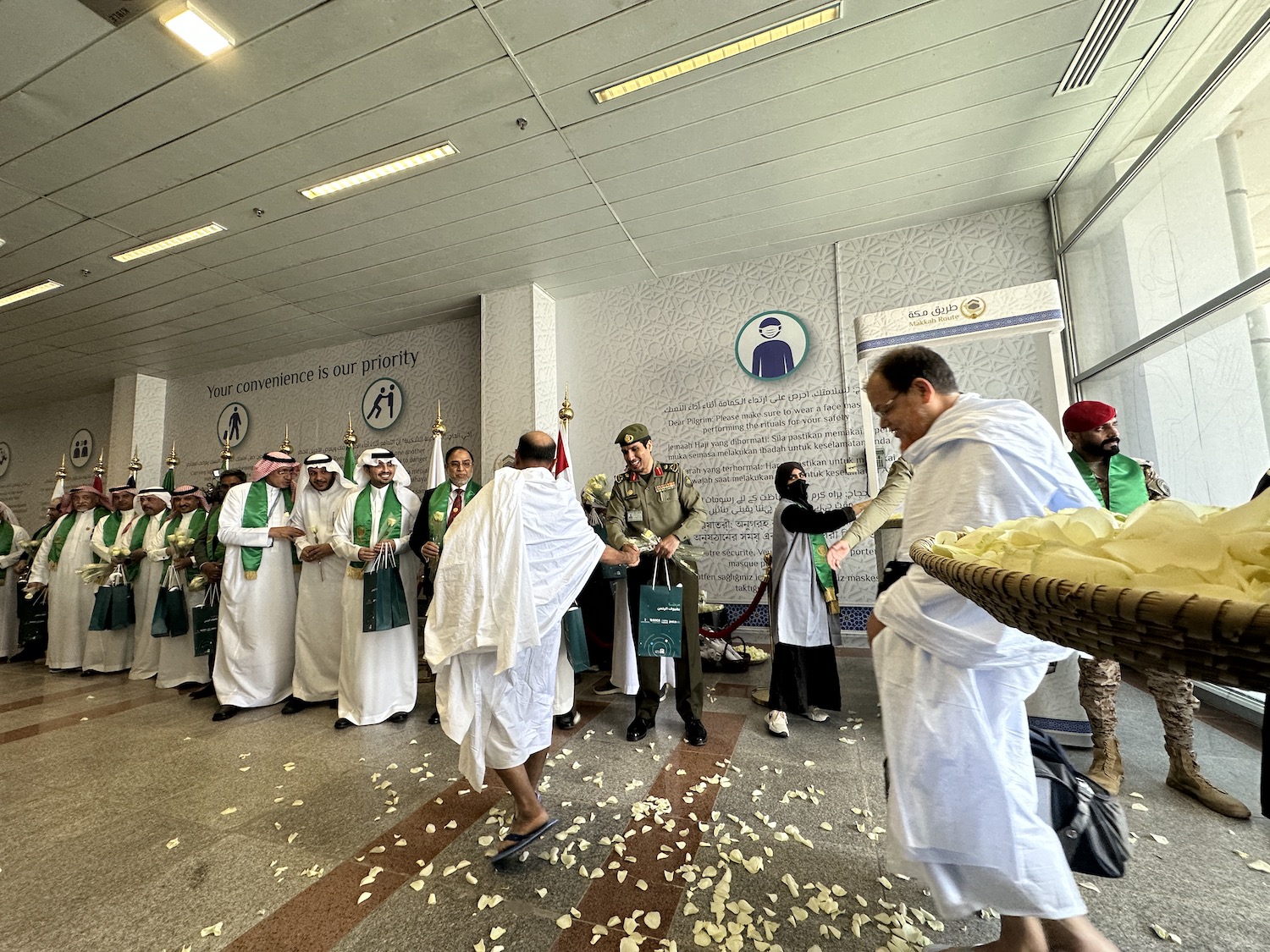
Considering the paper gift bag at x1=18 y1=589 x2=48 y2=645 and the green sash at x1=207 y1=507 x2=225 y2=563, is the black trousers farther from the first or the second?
the paper gift bag at x1=18 y1=589 x2=48 y2=645

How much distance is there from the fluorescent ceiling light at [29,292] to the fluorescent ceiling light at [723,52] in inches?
232

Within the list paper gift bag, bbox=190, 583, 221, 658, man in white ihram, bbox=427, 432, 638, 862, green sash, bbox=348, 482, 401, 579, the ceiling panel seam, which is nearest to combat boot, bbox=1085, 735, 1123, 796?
man in white ihram, bbox=427, 432, 638, 862

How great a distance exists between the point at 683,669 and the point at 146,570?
5320 mm

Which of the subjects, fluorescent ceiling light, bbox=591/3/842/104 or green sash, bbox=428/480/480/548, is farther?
green sash, bbox=428/480/480/548

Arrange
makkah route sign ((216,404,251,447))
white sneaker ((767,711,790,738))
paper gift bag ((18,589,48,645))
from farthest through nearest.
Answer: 1. makkah route sign ((216,404,251,447))
2. paper gift bag ((18,589,48,645))
3. white sneaker ((767,711,790,738))

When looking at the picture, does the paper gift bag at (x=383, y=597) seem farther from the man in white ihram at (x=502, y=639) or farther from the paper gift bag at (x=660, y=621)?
the paper gift bag at (x=660, y=621)

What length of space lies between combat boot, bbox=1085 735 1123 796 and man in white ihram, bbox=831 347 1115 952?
45.7 inches

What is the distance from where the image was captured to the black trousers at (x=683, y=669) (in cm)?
279

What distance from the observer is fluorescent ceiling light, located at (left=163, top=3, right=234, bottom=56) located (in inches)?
97.4

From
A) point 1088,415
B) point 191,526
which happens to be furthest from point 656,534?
point 191,526

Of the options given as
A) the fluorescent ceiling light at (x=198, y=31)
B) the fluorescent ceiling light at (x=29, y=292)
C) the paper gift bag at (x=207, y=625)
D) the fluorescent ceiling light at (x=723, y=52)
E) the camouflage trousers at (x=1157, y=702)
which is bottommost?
the camouflage trousers at (x=1157, y=702)

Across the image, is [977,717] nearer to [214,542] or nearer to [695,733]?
[695,733]

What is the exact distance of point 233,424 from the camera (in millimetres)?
7402

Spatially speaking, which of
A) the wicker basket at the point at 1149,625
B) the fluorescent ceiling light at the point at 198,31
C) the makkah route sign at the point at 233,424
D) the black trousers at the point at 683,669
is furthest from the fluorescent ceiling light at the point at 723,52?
the makkah route sign at the point at 233,424
